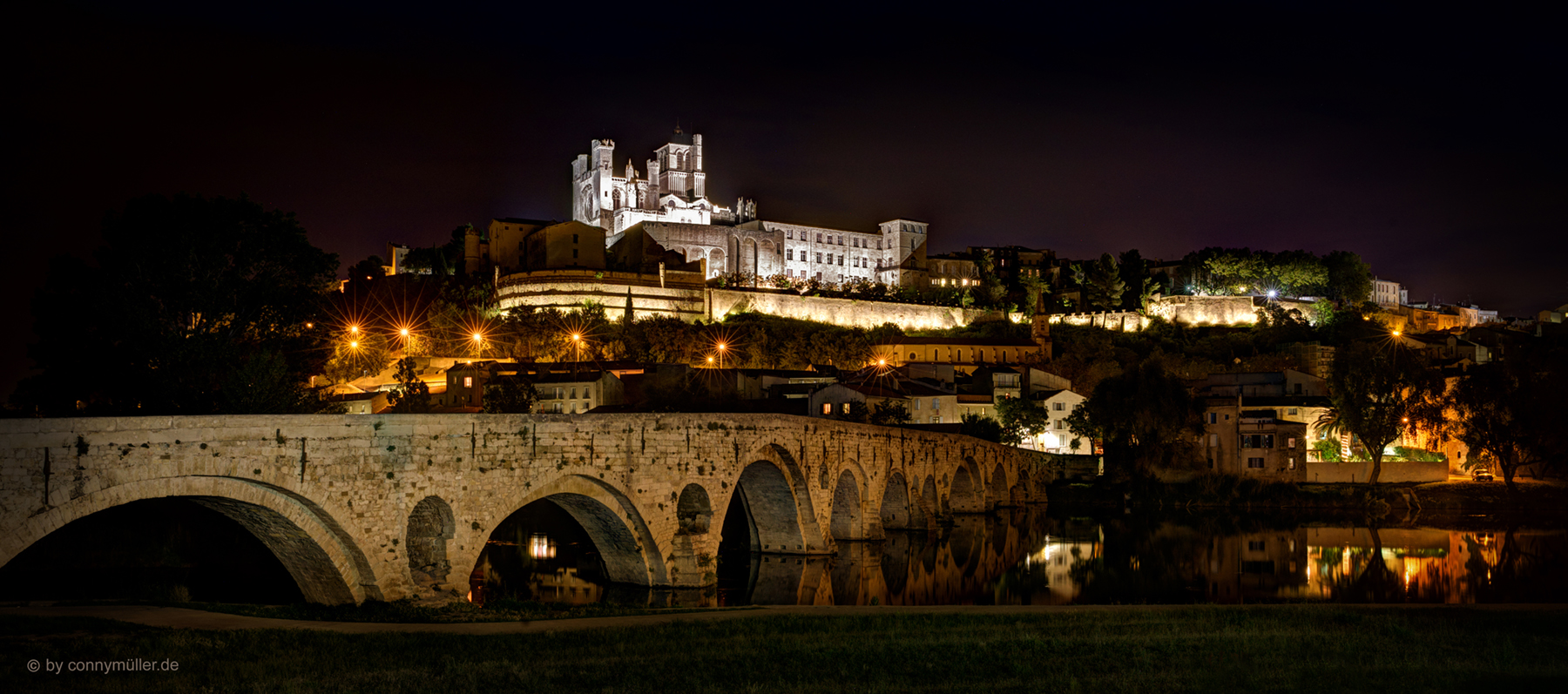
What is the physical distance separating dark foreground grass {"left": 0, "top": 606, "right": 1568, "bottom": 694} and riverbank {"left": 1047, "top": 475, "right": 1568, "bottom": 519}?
128 feet

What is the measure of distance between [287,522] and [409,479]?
85.4 inches

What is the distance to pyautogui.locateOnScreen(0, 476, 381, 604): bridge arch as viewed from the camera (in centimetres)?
1522

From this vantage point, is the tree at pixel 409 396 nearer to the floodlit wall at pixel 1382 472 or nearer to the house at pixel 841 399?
the house at pixel 841 399

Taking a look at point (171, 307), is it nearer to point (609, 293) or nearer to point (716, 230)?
point (609, 293)

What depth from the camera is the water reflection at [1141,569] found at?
29781 mm

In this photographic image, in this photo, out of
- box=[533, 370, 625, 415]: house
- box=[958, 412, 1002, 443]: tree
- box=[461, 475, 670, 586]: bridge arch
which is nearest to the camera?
box=[461, 475, 670, 586]: bridge arch

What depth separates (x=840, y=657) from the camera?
15766mm

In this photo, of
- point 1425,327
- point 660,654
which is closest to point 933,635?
point 660,654

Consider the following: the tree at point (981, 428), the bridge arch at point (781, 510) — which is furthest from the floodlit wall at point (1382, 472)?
the bridge arch at point (781, 510)

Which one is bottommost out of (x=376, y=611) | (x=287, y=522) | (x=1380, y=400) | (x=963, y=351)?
(x=376, y=611)

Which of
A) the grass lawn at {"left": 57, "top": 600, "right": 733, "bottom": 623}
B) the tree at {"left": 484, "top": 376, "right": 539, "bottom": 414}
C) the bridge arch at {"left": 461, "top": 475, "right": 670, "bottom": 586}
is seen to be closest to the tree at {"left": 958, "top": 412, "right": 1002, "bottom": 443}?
the tree at {"left": 484, "top": 376, "right": 539, "bottom": 414}

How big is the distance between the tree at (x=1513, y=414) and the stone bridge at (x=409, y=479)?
39608mm
